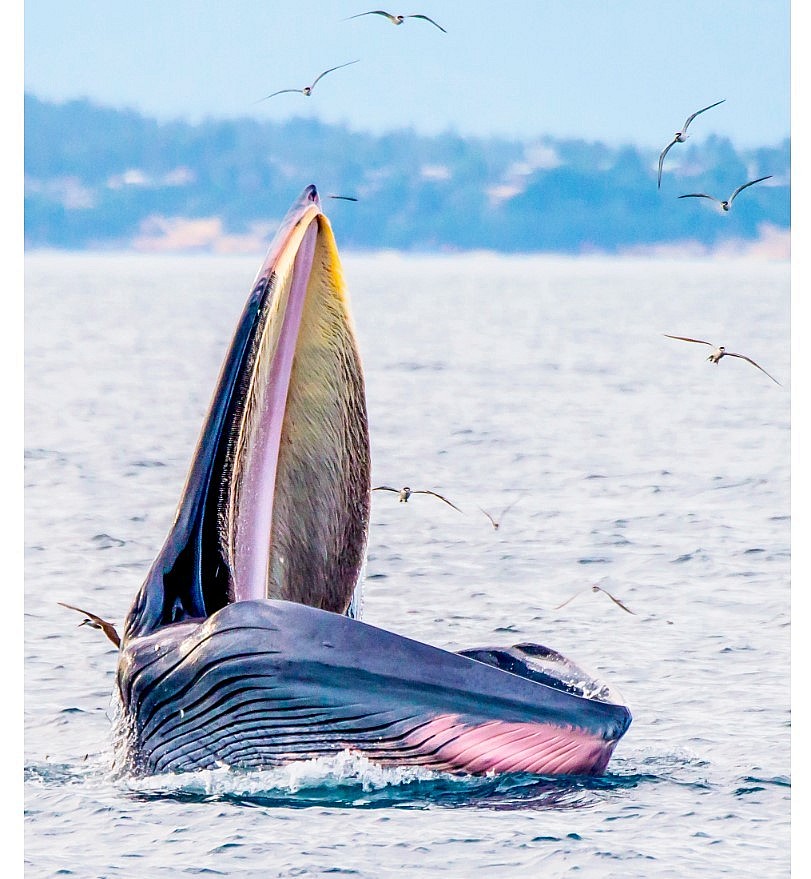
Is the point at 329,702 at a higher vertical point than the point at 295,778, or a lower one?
higher

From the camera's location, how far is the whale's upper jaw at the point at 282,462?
1064 centimetres

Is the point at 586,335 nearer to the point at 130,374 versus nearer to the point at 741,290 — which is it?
the point at 130,374

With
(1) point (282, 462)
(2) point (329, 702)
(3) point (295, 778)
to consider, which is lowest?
(3) point (295, 778)

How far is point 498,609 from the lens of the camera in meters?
19.8

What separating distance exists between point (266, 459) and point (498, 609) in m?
8.98

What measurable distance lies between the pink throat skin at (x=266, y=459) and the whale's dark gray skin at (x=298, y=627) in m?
0.01

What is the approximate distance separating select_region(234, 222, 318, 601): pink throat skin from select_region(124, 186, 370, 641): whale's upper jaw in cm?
1

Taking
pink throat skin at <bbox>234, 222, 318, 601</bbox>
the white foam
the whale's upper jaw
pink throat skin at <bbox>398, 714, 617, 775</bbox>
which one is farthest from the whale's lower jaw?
pink throat skin at <bbox>234, 222, 318, 601</bbox>

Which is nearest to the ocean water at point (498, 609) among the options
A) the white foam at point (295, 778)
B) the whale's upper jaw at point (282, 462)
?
the white foam at point (295, 778)

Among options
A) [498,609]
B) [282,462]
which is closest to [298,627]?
[282,462]

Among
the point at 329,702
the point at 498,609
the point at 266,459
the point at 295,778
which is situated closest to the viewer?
the point at 329,702

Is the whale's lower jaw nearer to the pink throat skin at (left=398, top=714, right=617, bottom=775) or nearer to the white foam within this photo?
the pink throat skin at (left=398, top=714, right=617, bottom=775)

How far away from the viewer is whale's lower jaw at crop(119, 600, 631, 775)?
32.4 ft

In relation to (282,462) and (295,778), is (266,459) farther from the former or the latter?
(295,778)
